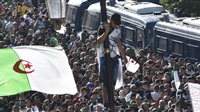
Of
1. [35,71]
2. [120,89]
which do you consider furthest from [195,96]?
[120,89]

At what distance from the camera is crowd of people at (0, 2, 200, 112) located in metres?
17.1

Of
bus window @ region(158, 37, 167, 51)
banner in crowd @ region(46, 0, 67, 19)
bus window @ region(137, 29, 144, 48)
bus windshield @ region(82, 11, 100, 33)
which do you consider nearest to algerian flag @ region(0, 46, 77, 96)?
banner in crowd @ region(46, 0, 67, 19)

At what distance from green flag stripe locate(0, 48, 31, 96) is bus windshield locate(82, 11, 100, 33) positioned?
54.3 ft

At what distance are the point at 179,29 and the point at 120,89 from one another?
495 cm

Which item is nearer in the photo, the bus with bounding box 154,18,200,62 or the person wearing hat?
the person wearing hat

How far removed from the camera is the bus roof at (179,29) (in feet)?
73.8

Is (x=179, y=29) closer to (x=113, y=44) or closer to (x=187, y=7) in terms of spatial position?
(x=187, y=7)

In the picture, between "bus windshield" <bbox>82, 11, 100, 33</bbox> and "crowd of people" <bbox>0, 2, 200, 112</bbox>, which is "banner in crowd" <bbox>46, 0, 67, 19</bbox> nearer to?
"crowd of people" <bbox>0, 2, 200, 112</bbox>

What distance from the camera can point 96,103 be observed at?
17516 millimetres

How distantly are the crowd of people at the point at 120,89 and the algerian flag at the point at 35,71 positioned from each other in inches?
110

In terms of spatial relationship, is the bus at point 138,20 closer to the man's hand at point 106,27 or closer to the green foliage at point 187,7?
the green foliage at point 187,7

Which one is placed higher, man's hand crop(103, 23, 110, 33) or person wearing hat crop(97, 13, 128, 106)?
man's hand crop(103, 23, 110, 33)

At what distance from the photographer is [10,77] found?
11.6 metres

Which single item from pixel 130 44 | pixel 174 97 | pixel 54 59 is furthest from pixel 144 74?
pixel 54 59
